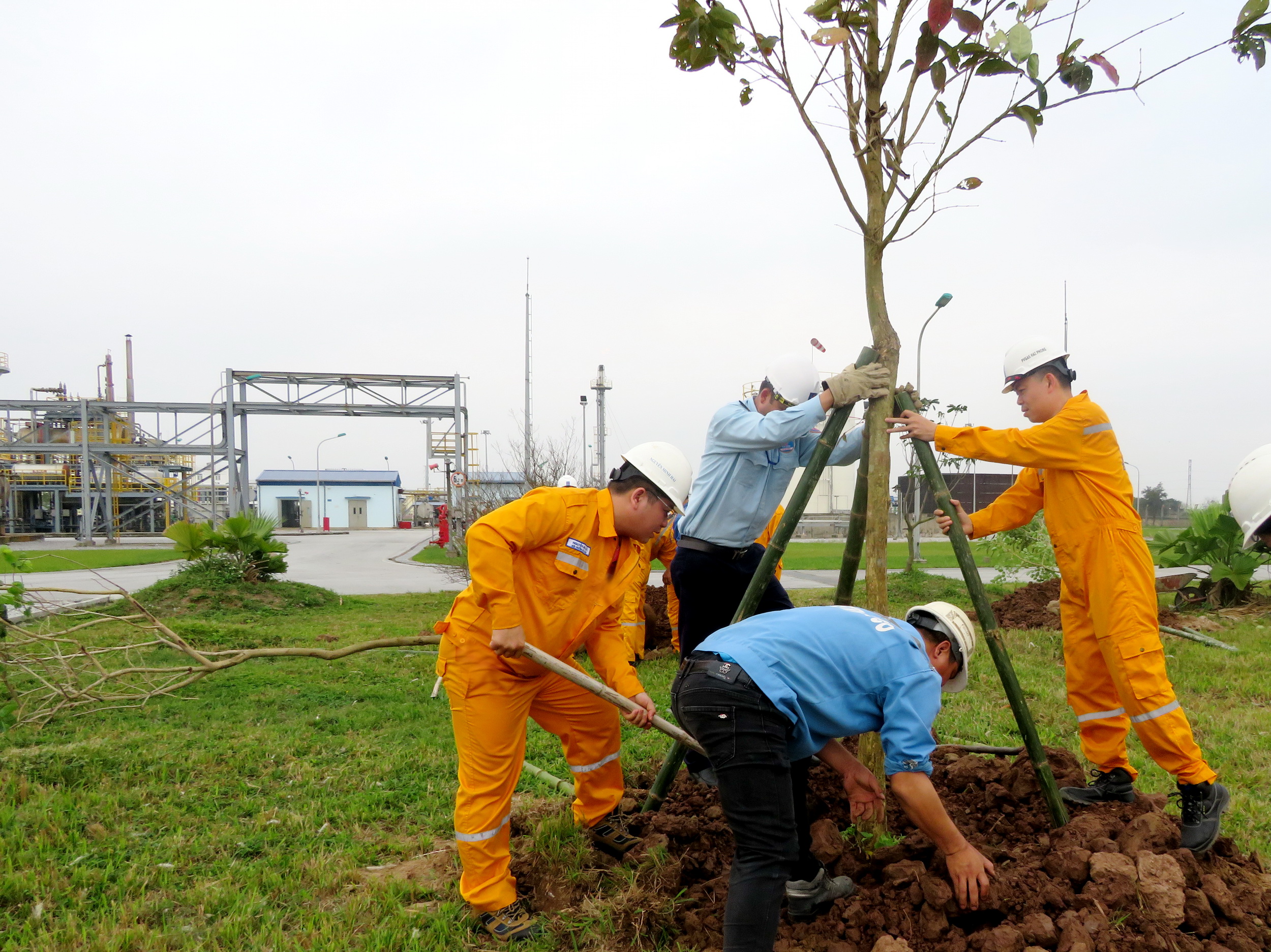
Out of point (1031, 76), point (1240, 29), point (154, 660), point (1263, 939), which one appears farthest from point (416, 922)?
point (154, 660)

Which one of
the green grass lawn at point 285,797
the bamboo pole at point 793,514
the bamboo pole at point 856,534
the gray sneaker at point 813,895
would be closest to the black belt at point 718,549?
the bamboo pole at point 793,514

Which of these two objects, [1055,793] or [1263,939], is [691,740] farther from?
[1263,939]

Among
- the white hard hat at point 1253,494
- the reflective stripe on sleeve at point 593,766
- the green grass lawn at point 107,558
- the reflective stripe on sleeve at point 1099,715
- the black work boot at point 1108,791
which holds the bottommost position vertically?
the green grass lawn at point 107,558

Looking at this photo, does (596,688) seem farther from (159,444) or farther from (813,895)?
(159,444)

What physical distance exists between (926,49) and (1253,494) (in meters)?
2.14

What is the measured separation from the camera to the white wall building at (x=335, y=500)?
54094 mm

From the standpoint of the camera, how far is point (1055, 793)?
10.4 ft

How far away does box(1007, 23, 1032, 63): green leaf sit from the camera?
110 inches

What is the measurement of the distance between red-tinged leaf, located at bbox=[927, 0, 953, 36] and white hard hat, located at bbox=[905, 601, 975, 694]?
1.97 meters

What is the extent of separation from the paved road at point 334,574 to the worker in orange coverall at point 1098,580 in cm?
873

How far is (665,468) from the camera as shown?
3217 millimetres

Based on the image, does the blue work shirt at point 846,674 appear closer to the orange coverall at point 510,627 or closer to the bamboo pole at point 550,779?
the orange coverall at point 510,627

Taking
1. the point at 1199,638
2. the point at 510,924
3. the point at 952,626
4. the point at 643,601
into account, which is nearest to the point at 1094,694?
the point at 952,626

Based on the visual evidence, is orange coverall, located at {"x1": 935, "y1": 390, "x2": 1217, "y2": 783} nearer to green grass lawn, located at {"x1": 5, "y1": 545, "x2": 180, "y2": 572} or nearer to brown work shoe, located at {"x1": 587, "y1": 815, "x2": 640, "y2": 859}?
brown work shoe, located at {"x1": 587, "y1": 815, "x2": 640, "y2": 859}
